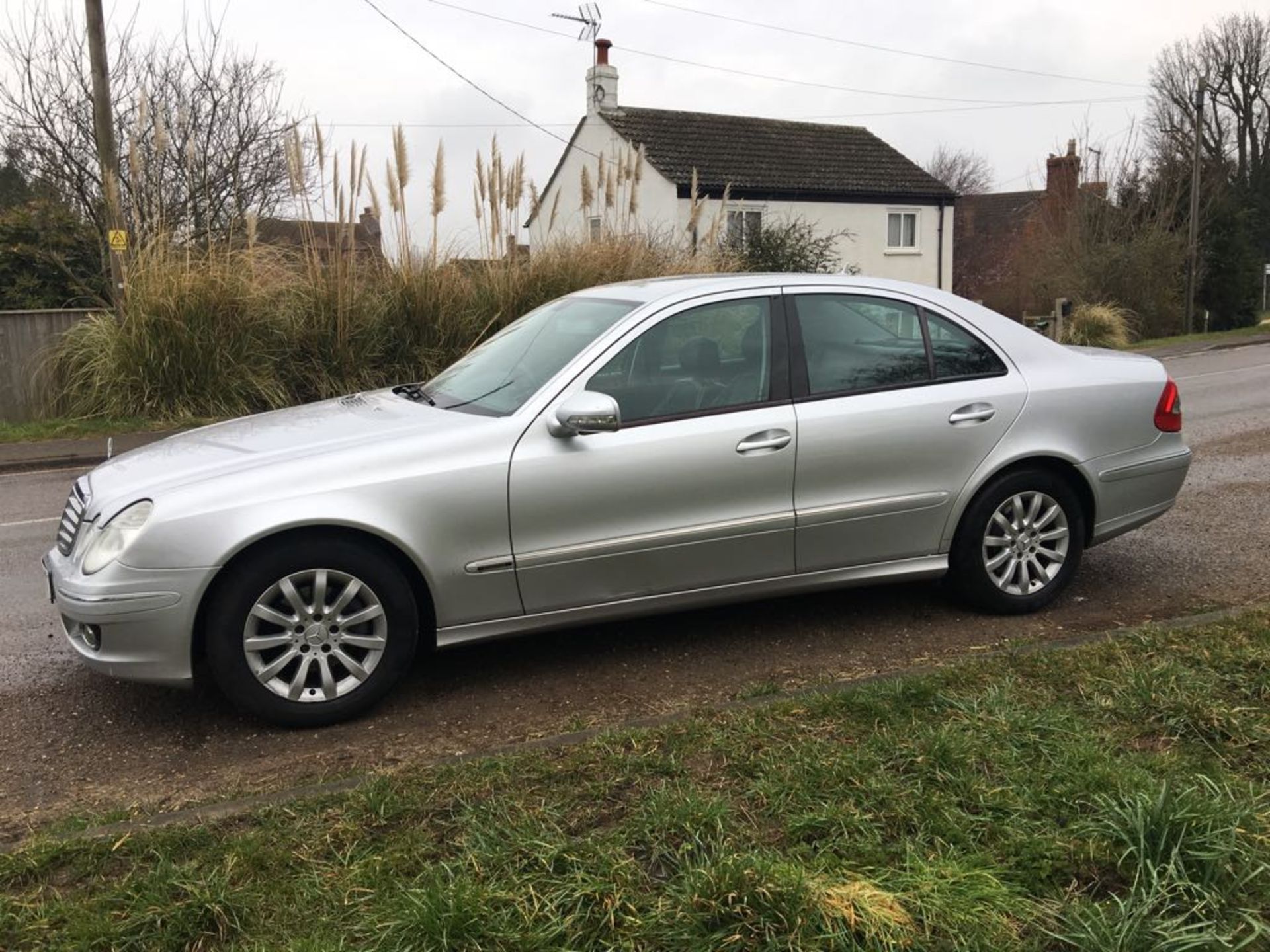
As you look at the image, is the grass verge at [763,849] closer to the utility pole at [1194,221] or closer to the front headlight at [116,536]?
the front headlight at [116,536]

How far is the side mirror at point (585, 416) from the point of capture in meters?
3.98

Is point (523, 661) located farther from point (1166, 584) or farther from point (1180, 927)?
point (1166, 584)

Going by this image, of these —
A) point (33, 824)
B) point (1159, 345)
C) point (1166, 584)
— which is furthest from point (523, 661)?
point (1159, 345)

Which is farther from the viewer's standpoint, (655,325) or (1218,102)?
(1218,102)

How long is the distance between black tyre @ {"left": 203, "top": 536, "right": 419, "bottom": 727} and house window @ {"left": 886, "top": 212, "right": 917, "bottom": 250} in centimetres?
2941

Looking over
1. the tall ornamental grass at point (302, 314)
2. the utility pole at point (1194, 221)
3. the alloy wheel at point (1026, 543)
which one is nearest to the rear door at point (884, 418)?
the alloy wheel at point (1026, 543)

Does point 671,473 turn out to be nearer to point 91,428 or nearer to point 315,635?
point 315,635

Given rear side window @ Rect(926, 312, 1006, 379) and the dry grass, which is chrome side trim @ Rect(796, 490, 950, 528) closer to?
rear side window @ Rect(926, 312, 1006, 379)

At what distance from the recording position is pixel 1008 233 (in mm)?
46500

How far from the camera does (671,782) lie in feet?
9.87

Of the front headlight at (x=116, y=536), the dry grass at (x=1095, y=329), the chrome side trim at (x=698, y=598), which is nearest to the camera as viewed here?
the front headlight at (x=116, y=536)

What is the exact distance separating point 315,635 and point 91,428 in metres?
9.73

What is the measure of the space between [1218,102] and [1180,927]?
197ft

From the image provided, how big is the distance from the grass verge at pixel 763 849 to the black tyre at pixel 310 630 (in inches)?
31.3
